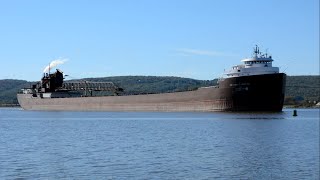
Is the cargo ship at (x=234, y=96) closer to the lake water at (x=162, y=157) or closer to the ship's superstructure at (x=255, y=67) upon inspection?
the ship's superstructure at (x=255, y=67)

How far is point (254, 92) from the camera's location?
72188 mm

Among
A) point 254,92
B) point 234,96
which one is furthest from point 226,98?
point 254,92

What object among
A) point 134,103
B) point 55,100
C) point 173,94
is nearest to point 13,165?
point 173,94

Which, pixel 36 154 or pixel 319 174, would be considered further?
pixel 36 154

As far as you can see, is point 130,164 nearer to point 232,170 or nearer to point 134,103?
point 232,170

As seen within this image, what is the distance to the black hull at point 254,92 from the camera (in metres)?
71.9

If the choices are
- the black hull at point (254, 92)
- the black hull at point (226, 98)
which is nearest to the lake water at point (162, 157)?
the black hull at point (254, 92)

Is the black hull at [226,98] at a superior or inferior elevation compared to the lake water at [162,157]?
superior

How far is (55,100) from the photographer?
4459 inches

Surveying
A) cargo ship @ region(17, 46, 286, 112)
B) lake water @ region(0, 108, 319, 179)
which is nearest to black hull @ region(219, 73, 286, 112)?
cargo ship @ region(17, 46, 286, 112)

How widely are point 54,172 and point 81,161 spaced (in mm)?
2822

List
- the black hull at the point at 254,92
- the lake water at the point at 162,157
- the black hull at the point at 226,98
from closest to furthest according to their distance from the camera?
1. the lake water at the point at 162,157
2. the black hull at the point at 254,92
3. the black hull at the point at 226,98

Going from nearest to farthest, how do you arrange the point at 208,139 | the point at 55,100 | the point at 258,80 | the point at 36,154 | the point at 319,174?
the point at 319,174, the point at 36,154, the point at 208,139, the point at 258,80, the point at 55,100

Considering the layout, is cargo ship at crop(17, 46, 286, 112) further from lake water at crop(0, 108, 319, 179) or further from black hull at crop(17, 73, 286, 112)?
lake water at crop(0, 108, 319, 179)
